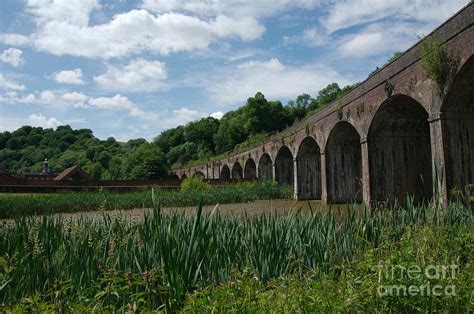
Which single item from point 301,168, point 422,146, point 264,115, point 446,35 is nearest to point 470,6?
point 446,35

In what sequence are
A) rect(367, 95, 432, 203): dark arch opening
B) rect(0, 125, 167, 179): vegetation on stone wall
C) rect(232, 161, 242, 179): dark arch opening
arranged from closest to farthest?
rect(367, 95, 432, 203): dark arch opening, rect(232, 161, 242, 179): dark arch opening, rect(0, 125, 167, 179): vegetation on stone wall

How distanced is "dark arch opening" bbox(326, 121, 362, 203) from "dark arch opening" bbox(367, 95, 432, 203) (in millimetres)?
3736

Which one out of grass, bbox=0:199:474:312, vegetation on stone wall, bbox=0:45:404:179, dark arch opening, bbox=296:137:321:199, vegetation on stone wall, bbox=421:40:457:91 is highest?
vegetation on stone wall, bbox=0:45:404:179

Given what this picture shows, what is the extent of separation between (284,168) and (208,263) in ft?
74.5

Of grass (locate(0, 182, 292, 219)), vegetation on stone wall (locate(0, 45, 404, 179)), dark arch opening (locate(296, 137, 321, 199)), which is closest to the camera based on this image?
grass (locate(0, 182, 292, 219))

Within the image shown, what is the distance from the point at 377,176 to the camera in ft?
42.0

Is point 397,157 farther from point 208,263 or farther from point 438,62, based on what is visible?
point 208,263

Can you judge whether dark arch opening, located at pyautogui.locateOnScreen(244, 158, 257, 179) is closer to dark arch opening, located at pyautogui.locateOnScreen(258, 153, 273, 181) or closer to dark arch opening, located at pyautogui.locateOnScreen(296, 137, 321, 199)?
dark arch opening, located at pyautogui.locateOnScreen(258, 153, 273, 181)

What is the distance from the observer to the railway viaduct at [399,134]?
8.54 metres

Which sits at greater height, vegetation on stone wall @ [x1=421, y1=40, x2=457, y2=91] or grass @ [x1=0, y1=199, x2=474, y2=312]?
vegetation on stone wall @ [x1=421, y1=40, x2=457, y2=91]

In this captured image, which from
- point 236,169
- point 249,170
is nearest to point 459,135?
point 249,170

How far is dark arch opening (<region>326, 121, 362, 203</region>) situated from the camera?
16.8m

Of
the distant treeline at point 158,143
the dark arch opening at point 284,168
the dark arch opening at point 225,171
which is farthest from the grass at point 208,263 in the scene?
the dark arch opening at point 225,171

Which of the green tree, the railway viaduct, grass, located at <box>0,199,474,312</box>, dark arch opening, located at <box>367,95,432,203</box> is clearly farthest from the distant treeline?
grass, located at <box>0,199,474,312</box>
